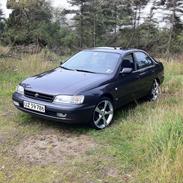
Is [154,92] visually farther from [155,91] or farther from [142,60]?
[142,60]

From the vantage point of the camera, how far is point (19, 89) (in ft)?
23.2

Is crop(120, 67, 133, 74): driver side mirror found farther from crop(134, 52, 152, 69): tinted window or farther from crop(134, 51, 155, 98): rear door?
crop(134, 52, 152, 69): tinted window

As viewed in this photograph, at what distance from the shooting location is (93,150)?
5812 millimetres

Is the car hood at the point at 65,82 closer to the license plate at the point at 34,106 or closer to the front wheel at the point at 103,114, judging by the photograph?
the license plate at the point at 34,106

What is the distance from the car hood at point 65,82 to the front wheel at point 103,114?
41cm

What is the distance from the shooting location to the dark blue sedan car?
6398 millimetres

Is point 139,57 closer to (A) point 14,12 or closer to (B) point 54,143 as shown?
(B) point 54,143

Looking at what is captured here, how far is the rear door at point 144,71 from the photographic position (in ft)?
27.3

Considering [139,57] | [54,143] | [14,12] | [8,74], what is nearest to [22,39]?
[14,12]

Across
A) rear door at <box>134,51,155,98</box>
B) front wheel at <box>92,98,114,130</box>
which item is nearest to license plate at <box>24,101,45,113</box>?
front wheel at <box>92,98,114,130</box>

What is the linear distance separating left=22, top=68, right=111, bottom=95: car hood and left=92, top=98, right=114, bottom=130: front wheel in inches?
16.3

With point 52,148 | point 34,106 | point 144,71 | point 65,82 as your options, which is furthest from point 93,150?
point 144,71

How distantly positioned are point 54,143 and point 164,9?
118 ft

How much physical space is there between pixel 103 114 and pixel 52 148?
4.82ft
